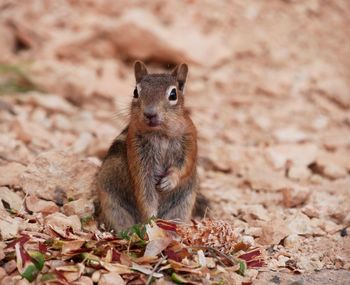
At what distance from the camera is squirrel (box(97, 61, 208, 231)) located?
18.6ft

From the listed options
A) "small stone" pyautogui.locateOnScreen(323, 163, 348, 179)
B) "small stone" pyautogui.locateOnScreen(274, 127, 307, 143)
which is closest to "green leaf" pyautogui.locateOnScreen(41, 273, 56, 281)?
"small stone" pyautogui.locateOnScreen(323, 163, 348, 179)

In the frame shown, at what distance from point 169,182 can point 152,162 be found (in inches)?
10.3

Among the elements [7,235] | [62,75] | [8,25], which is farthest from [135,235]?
[8,25]

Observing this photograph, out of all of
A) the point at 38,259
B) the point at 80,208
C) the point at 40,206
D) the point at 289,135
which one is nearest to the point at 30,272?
the point at 38,259

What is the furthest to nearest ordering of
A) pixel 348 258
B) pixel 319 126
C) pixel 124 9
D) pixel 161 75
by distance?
pixel 124 9 < pixel 319 126 < pixel 161 75 < pixel 348 258

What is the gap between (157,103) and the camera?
5.55 meters

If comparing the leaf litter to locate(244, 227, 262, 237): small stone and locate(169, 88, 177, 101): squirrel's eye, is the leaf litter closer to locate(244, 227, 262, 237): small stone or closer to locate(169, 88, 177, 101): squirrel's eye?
locate(244, 227, 262, 237): small stone

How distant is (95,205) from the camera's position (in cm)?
619

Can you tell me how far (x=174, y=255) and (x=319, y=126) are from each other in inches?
212

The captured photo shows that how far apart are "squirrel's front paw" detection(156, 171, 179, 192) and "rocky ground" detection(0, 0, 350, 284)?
78cm

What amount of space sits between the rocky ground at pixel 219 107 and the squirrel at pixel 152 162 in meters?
0.32

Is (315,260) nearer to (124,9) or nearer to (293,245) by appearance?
(293,245)

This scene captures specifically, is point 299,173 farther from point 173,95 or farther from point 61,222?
point 61,222

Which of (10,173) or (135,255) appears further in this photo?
(10,173)
